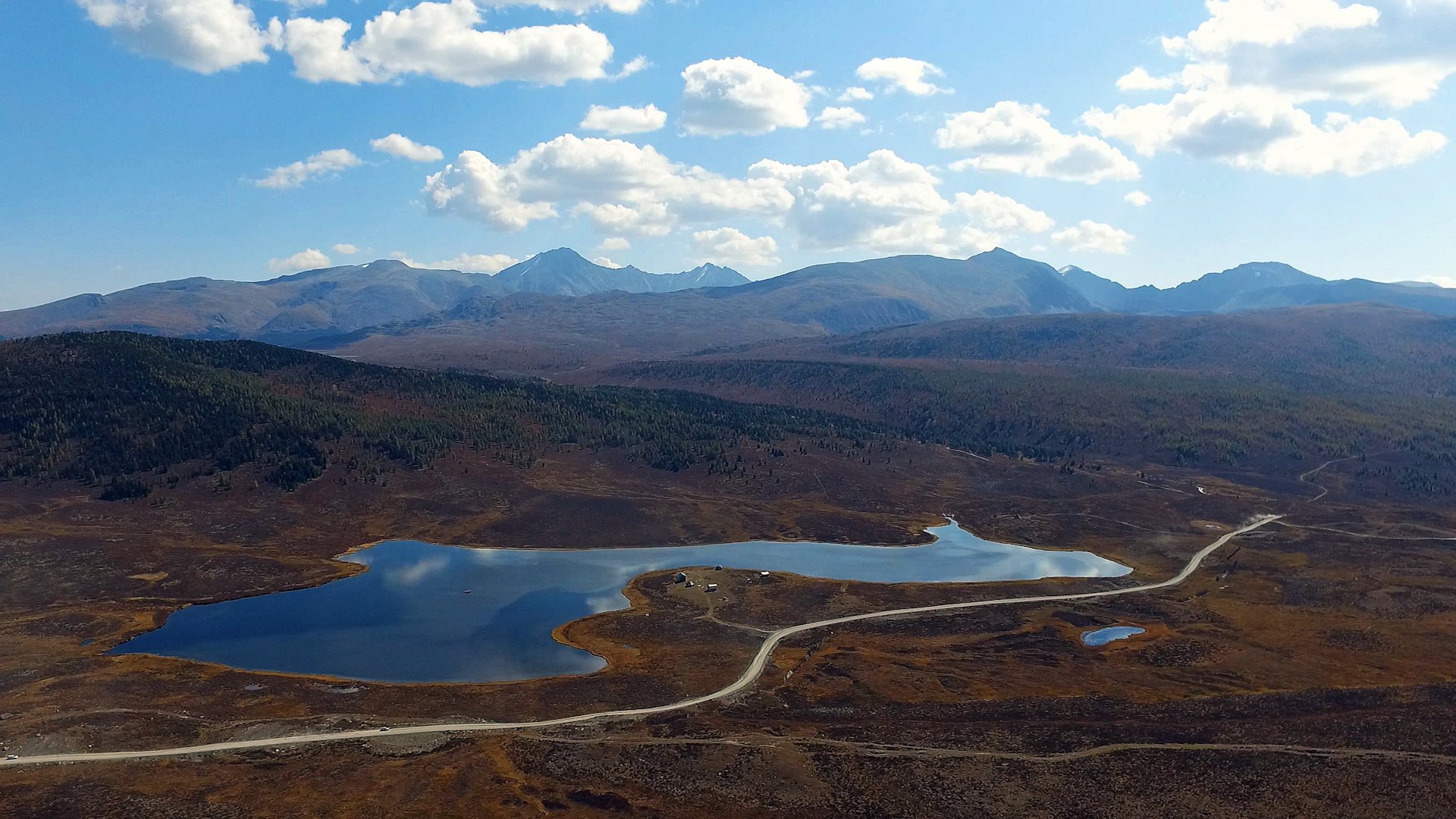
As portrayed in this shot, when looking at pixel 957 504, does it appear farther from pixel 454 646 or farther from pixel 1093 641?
pixel 454 646

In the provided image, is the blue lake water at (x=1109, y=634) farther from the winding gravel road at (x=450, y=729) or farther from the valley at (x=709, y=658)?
the winding gravel road at (x=450, y=729)

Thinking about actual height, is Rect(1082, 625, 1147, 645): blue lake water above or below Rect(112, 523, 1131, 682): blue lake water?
below

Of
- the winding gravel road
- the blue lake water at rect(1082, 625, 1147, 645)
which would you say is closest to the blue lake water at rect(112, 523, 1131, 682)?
the winding gravel road

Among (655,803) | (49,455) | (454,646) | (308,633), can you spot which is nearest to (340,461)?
(49,455)

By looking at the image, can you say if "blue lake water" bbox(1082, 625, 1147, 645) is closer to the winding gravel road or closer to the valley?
the valley

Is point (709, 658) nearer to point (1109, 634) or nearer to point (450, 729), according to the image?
point (450, 729)

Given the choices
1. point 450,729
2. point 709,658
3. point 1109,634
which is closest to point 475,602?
point 709,658
